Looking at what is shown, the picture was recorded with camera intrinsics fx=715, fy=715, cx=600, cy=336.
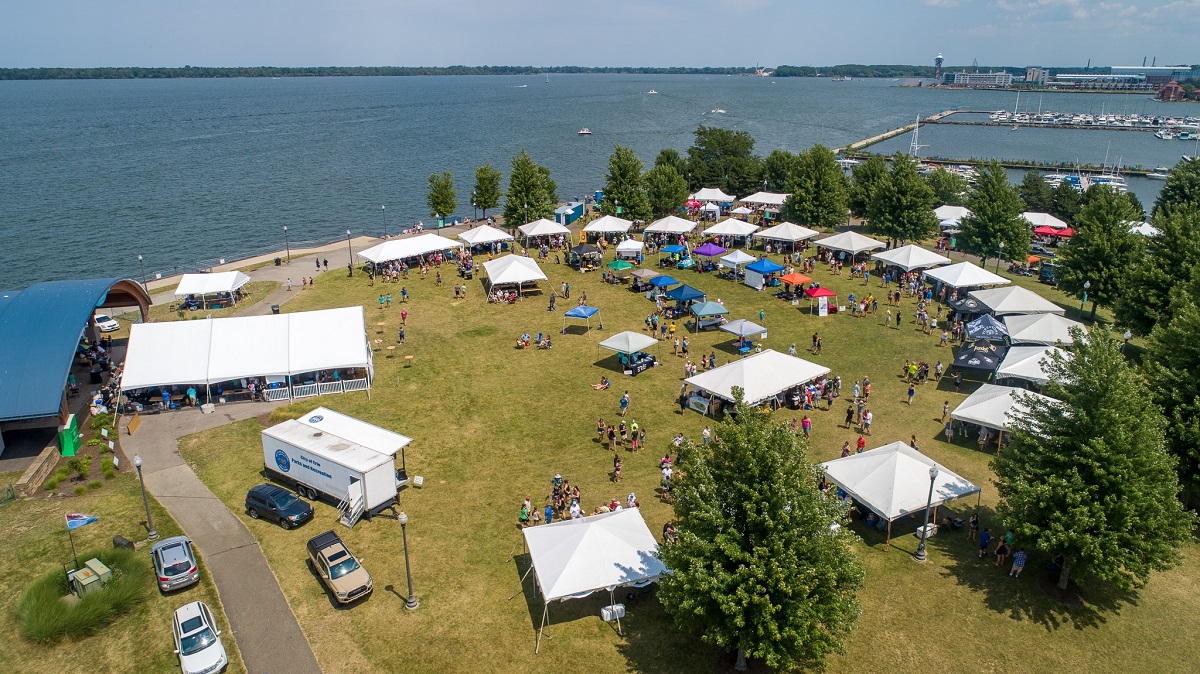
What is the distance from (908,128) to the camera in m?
161

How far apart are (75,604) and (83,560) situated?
7.69ft

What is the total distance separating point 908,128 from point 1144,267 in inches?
5607

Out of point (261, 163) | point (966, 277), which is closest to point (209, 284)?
point (966, 277)

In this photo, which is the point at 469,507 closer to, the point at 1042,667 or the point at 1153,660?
the point at 1042,667

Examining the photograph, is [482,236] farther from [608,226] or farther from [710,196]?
[710,196]

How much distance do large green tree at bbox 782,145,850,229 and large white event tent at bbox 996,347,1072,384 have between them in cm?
2732

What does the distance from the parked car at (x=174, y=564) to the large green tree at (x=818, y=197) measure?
158 feet

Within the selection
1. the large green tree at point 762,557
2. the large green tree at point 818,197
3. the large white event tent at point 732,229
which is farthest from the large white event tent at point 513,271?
the large green tree at point 762,557

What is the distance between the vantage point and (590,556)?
17547 mm

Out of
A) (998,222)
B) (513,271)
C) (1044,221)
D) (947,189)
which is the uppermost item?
(998,222)

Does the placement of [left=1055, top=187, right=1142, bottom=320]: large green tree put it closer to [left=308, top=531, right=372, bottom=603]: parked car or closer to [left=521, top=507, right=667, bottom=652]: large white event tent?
[left=521, top=507, right=667, bottom=652]: large white event tent

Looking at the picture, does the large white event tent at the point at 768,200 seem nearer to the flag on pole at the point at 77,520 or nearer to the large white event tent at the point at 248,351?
the large white event tent at the point at 248,351

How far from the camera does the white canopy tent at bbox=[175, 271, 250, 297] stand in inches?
1544

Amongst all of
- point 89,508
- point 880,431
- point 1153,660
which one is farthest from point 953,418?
point 89,508
